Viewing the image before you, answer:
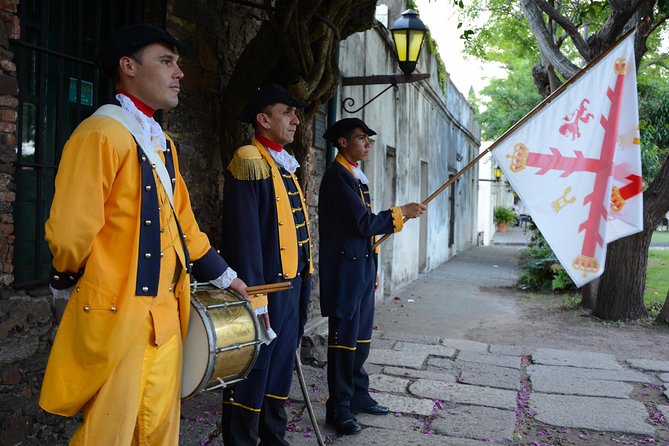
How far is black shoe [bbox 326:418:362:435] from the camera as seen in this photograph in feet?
13.7

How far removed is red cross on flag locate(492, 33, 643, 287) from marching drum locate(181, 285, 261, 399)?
6.85 ft

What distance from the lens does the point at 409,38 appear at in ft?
23.5

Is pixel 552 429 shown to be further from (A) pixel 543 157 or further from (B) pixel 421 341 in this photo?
(B) pixel 421 341

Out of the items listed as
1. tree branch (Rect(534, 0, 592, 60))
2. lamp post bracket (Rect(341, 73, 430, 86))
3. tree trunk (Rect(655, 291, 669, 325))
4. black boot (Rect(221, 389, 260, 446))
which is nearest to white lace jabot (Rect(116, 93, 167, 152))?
black boot (Rect(221, 389, 260, 446))

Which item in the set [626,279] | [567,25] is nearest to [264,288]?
[626,279]

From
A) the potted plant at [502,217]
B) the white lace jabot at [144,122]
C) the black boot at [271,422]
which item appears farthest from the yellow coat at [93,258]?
the potted plant at [502,217]

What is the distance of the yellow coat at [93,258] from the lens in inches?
83.9

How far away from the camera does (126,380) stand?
2191 mm

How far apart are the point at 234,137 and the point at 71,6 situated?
1432 millimetres

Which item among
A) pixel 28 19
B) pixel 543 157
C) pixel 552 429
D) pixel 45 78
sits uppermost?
pixel 28 19

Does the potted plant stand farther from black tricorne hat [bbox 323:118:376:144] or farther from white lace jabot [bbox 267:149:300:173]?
white lace jabot [bbox 267:149:300:173]

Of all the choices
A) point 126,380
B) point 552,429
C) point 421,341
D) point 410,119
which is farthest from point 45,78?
point 410,119

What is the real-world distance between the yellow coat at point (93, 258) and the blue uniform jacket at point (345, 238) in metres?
2.03

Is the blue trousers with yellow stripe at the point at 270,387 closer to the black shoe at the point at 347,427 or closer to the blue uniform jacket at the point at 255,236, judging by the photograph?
the blue uniform jacket at the point at 255,236
